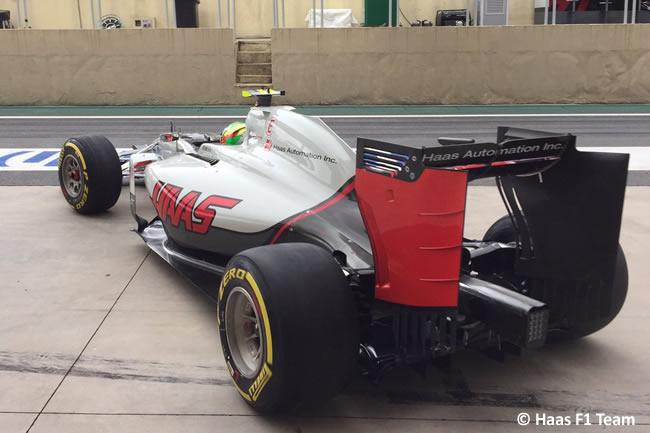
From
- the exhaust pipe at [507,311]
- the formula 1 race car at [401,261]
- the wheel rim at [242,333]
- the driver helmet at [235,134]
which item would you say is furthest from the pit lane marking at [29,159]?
the exhaust pipe at [507,311]

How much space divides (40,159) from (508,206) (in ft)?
26.1

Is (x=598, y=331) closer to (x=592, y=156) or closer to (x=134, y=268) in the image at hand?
(x=592, y=156)

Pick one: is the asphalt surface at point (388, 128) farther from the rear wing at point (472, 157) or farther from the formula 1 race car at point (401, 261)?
the rear wing at point (472, 157)

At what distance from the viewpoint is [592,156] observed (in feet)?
10.3

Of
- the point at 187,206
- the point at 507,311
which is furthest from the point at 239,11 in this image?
the point at 507,311

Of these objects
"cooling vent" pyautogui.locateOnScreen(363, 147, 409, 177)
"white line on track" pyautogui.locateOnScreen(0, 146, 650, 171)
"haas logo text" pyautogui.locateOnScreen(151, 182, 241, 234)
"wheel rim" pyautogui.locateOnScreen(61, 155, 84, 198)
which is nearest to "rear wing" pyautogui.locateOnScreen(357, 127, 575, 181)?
"cooling vent" pyautogui.locateOnScreen(363, 147, 409, 177)

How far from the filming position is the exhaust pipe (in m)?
2.69

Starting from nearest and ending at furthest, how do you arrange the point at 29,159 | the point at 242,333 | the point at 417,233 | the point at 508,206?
the point at 417,233 → the point at 242,333 → the point at 508,206 → the point at 29,159

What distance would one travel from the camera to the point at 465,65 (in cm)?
1700

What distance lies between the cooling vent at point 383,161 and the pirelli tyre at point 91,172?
3696 millimetres

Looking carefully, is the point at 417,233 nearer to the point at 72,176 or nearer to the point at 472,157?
the point at 472,157

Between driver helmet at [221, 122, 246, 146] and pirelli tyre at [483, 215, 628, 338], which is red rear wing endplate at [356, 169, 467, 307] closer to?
pirelli tyre at [483, 215, 628, 338]

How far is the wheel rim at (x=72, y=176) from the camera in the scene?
20.2 feet

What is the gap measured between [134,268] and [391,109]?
40.2 ft
